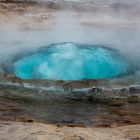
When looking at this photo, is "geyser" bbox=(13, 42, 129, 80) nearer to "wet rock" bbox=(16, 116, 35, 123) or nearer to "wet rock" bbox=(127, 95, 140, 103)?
"wet rock" bbox=(127, 95, 140, 103)

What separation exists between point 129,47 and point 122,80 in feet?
6.30

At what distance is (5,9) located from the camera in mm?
11055

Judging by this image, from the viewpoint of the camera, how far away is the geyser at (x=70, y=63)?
273 inches

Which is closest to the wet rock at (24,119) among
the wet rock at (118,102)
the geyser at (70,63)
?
the wet rock at (118,102)

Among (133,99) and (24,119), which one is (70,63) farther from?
(24,119)

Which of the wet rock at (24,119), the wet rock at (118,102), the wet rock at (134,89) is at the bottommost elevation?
the wet rock at (118,102)

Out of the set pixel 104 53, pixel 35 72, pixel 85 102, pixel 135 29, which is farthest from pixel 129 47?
→ pixel 85 102

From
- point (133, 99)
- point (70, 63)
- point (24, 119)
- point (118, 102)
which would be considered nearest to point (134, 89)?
point (133, 99)

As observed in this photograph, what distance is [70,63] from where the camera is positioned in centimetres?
732

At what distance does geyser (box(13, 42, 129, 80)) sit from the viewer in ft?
22.7

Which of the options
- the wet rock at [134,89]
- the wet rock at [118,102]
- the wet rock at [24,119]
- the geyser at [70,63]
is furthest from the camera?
the geyser at [70,63]

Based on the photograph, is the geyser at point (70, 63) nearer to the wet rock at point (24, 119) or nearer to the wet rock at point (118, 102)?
the wet rock at point (118, 102)

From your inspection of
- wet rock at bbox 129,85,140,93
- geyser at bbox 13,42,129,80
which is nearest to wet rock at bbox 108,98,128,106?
wet rock at bbox 129,85,140,93

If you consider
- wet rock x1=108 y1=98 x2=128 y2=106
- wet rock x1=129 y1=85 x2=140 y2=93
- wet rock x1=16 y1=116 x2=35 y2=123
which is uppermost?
wet rock x1=16 y1=116 x2=35 y2=123
